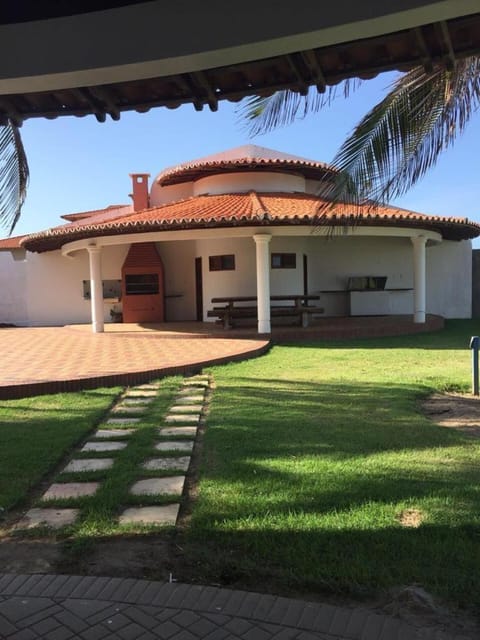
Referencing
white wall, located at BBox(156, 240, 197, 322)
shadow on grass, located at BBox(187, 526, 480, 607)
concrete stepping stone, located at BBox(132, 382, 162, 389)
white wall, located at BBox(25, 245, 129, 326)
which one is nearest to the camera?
shadow on grass, located at BBox(187, 526, 480, 607)

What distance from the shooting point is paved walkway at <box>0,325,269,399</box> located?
7.97 m

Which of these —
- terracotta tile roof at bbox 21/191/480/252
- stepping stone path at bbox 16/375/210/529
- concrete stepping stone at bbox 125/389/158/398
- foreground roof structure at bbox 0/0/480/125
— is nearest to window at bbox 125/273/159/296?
terracotta tile roof at bbox 21/191/480/252

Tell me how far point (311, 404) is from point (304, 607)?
14.1 feet

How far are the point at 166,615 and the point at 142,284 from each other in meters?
16.7

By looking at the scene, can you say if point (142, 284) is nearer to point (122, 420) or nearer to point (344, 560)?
point (122, 420)

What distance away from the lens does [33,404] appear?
6.95 meters

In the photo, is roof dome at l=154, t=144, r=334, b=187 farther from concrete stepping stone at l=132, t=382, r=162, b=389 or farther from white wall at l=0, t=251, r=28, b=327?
concrete stepping stone at l=132, t=382, r=162, b=389

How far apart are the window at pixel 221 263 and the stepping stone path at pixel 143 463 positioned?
30.1 ft

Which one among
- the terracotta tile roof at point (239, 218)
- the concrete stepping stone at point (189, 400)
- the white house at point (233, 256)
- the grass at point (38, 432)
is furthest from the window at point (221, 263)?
the concrete stepping stone at point (189, 400)

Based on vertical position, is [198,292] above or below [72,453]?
above

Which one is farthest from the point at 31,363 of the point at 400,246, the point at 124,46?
the point at 400,246

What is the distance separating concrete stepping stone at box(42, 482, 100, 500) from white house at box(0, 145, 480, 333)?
9242mm

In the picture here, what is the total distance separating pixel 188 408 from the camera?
661cm

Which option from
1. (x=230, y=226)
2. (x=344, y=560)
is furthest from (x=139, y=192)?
(x=344, y=560)
